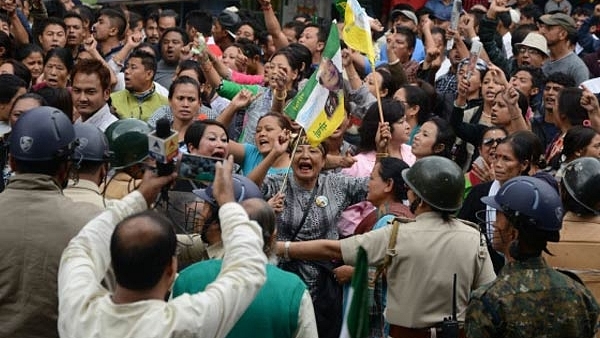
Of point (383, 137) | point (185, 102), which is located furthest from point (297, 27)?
point (383, 137)

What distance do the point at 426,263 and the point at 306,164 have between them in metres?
1.83

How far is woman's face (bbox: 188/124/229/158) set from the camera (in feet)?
24.4

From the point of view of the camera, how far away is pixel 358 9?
29.3 ft

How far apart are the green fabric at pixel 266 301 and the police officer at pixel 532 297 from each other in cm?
77

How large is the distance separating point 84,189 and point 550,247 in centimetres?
240

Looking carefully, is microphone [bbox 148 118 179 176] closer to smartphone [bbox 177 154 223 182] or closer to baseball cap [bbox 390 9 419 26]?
smartphone [bbox 177 154 223 182]

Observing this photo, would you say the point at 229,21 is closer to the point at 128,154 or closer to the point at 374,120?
the point at 374,120

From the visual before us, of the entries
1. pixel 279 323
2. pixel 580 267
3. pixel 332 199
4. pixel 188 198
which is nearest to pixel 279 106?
pixel 332 199

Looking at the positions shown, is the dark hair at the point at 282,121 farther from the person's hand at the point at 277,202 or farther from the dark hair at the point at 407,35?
the dark hair at the point at 407,35

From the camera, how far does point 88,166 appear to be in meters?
5.68

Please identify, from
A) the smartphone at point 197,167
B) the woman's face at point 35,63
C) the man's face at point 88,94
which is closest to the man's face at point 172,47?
the woman's face at point 35,63

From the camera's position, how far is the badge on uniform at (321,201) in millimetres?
7266

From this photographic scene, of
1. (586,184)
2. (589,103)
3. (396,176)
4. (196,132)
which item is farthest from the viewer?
(589,103)

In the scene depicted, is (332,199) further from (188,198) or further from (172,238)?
(172,238)
